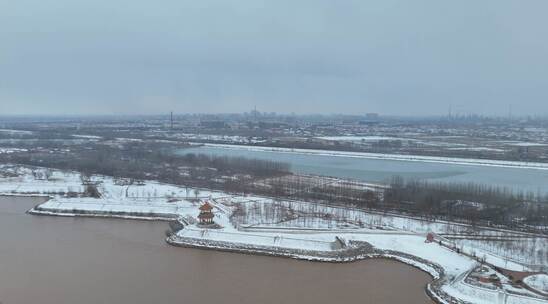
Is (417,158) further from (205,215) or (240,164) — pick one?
(205,215)

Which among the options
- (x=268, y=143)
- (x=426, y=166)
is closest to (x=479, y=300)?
(x=426, y=166)

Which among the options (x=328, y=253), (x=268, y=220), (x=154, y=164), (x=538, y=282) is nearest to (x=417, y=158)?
(x=154, y=164)

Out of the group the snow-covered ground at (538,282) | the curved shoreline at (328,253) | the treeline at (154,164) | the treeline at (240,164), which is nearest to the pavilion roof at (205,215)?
the curved shoreline at (328,253)

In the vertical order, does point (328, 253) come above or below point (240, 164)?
below

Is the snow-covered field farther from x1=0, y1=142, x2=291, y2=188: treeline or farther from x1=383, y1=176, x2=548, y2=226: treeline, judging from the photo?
x1=0, y1=142, x2=291, y2=188: treeline

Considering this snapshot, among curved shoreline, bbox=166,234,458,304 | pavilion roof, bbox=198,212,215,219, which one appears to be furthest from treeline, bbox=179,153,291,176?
curved shoreline, bbox=166,234,458,304

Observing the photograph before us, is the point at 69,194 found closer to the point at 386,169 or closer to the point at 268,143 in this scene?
the point at 386,169
